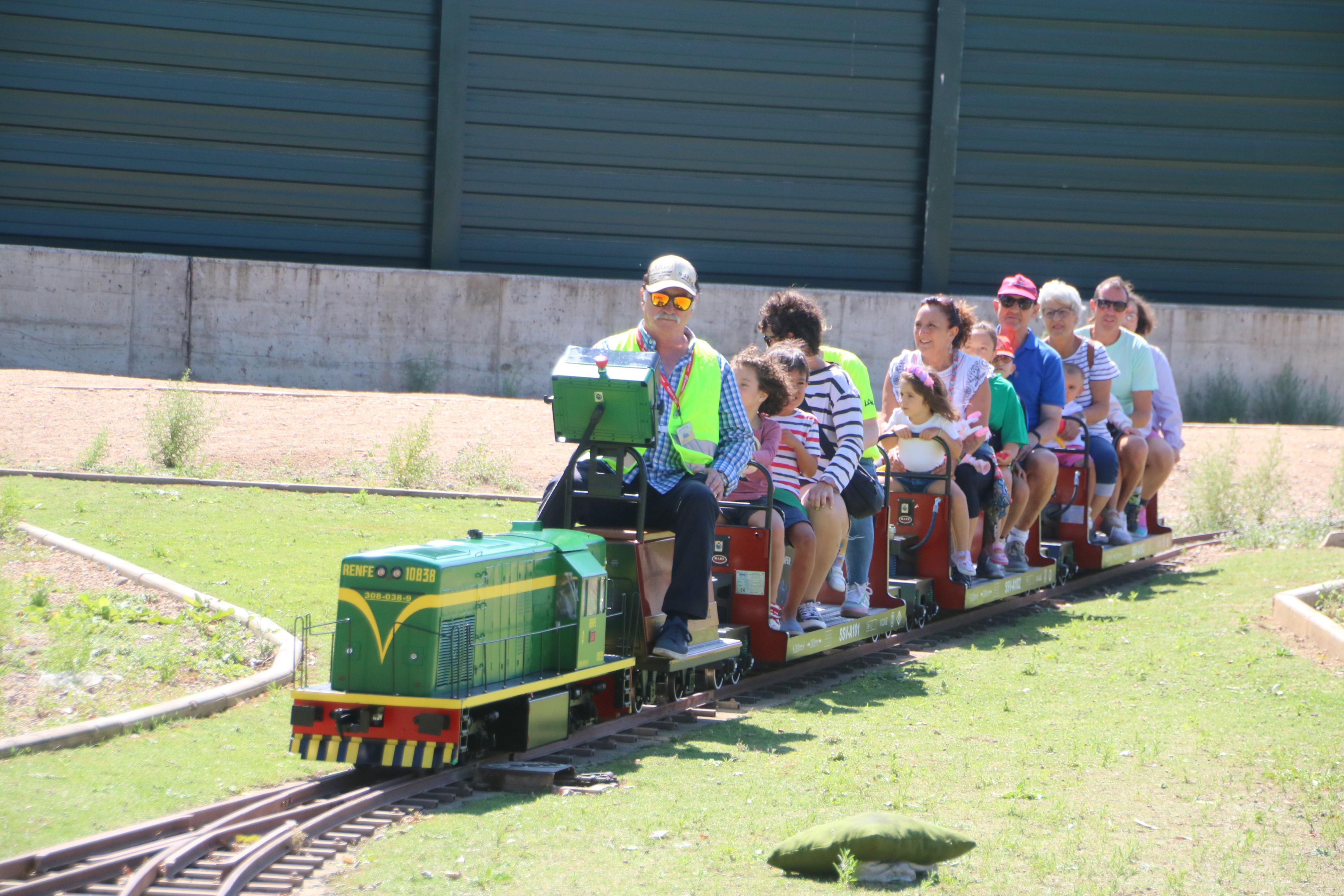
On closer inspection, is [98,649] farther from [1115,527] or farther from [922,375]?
[1115,527]

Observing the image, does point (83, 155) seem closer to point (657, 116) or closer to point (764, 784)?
point (657, 116)

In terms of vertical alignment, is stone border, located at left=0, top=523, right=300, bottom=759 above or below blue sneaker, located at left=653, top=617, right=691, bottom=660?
below

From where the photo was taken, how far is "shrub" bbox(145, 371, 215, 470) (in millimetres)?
13859

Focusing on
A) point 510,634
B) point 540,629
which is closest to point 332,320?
point 540,629

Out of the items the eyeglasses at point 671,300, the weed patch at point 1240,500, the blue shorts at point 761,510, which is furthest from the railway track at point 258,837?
the weed patch at point 1240,500

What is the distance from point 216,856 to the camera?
458 cm

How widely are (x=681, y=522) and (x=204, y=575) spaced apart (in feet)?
12.1

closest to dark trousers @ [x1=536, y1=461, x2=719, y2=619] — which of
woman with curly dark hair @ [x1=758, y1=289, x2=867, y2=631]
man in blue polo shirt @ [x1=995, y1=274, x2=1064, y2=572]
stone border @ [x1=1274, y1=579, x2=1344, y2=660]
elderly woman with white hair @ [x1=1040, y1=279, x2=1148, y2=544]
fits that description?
woman with curly dark hair @ [x1=758, y1=289, x2=867, y2=631]

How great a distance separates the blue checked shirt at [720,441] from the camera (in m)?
6.97

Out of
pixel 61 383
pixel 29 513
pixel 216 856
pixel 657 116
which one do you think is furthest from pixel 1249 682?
pixel 657 116

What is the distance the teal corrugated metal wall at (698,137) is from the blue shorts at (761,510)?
45.6ft

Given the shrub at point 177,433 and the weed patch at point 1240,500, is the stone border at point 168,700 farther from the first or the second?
the weed patch at point 1240,500

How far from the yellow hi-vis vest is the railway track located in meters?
1.37

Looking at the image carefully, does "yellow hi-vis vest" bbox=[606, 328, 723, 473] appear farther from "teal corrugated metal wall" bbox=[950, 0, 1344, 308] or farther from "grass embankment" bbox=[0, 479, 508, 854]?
"teal corrugated metal wall" bbox=[950, 0, 1344, 308]
